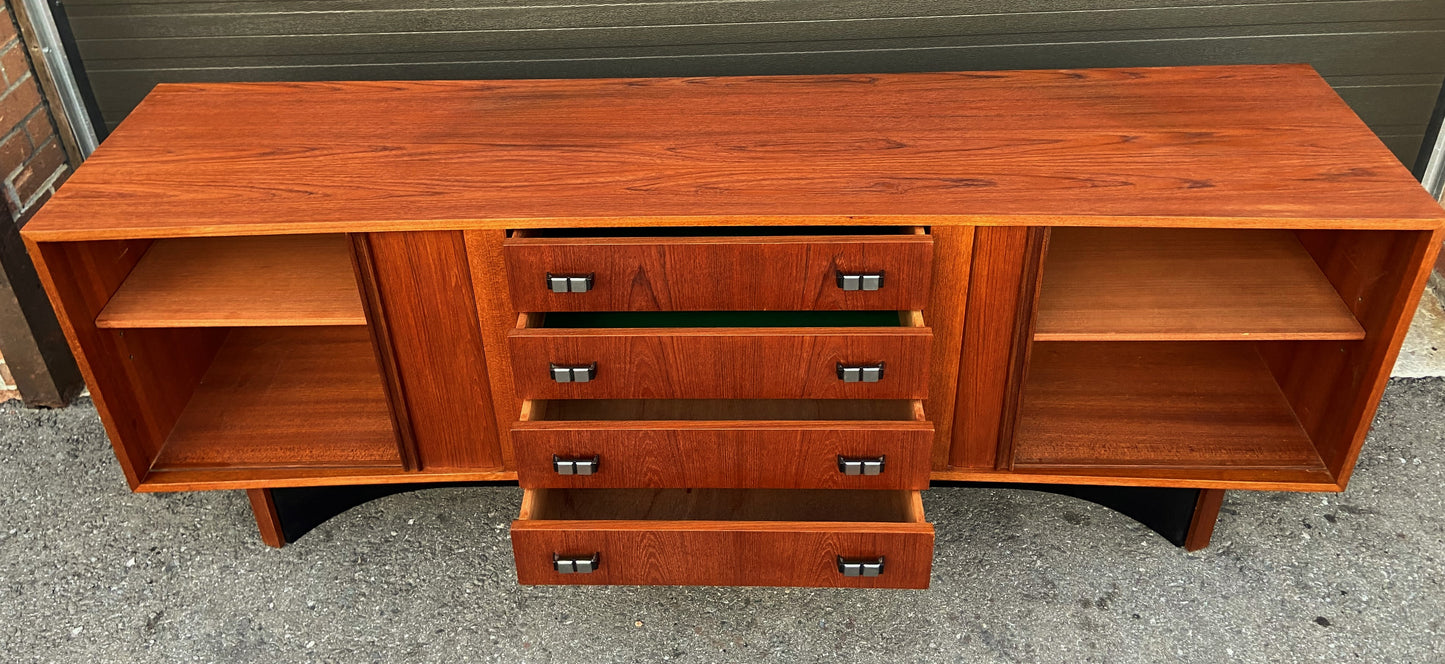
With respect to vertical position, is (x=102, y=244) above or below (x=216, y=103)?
below

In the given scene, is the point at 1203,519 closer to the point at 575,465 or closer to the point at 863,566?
the point at 863,566

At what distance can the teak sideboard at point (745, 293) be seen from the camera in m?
1.56

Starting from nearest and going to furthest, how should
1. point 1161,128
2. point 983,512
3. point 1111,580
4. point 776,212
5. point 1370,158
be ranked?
1. point 776,212
2. point 1370,158
3. point 1161,128
4. point 1111,580
5. point 983,512

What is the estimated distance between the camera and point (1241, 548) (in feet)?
6.48

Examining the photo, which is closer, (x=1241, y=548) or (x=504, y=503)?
(x=1241, y=548)

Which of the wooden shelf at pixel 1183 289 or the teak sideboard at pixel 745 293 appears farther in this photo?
the wooden shelf at pixel 1183 289

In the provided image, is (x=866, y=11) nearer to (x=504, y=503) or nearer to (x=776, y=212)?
(x=776, y=212)

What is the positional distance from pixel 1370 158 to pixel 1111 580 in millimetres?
794

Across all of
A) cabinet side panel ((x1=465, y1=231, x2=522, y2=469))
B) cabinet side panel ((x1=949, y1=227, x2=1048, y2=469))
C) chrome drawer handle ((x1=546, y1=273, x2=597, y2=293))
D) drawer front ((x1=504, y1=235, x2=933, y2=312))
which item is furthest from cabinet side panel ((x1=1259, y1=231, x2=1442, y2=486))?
cabinet side panel ((x1=465, y1=231, x2=522, y2=469))

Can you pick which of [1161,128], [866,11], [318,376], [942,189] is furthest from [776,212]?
[318,376]

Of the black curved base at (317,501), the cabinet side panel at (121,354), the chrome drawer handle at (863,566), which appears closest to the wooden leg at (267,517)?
the black curved base at (317,501)

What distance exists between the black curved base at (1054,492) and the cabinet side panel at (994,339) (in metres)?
0.29

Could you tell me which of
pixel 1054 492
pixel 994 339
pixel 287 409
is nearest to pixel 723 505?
pixel 994 339

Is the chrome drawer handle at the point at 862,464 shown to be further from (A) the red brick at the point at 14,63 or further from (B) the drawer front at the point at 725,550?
(A) the red brick at the point at 14,63
